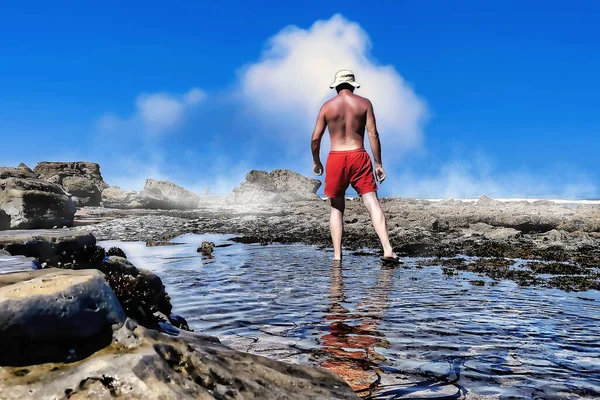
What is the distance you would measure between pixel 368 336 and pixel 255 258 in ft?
24.0

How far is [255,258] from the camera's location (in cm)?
1181

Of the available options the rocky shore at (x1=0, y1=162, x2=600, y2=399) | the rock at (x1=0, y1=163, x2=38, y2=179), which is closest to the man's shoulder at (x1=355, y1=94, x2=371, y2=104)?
the rocky shore at (x1=0, y1=162, x2=600, y2=399)

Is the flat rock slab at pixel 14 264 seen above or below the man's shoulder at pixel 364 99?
below

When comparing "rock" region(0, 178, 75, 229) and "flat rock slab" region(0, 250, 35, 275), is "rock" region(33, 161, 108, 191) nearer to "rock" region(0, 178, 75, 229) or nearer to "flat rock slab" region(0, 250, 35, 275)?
"rock" region(0, 178, 75, 229)

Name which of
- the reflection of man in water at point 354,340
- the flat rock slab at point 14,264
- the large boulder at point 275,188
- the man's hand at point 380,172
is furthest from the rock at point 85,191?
the reflection of man in water at point 354,340

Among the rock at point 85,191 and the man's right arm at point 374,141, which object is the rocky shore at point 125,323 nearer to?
the man's right arm at point 374,141

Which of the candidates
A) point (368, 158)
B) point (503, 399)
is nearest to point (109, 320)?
point (503, 399)

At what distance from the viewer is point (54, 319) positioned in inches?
106

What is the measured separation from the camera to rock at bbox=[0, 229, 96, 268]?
19.1 ft

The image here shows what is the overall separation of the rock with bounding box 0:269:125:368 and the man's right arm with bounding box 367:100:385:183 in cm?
902

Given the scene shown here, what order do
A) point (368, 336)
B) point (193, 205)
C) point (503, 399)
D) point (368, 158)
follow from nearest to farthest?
point (503, 399)
point (368, 336)
point (368, 158)
point (193, 205)

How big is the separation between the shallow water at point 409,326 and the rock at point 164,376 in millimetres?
555

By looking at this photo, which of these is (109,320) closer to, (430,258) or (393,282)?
(393,282)

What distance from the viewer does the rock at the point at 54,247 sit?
582cm
